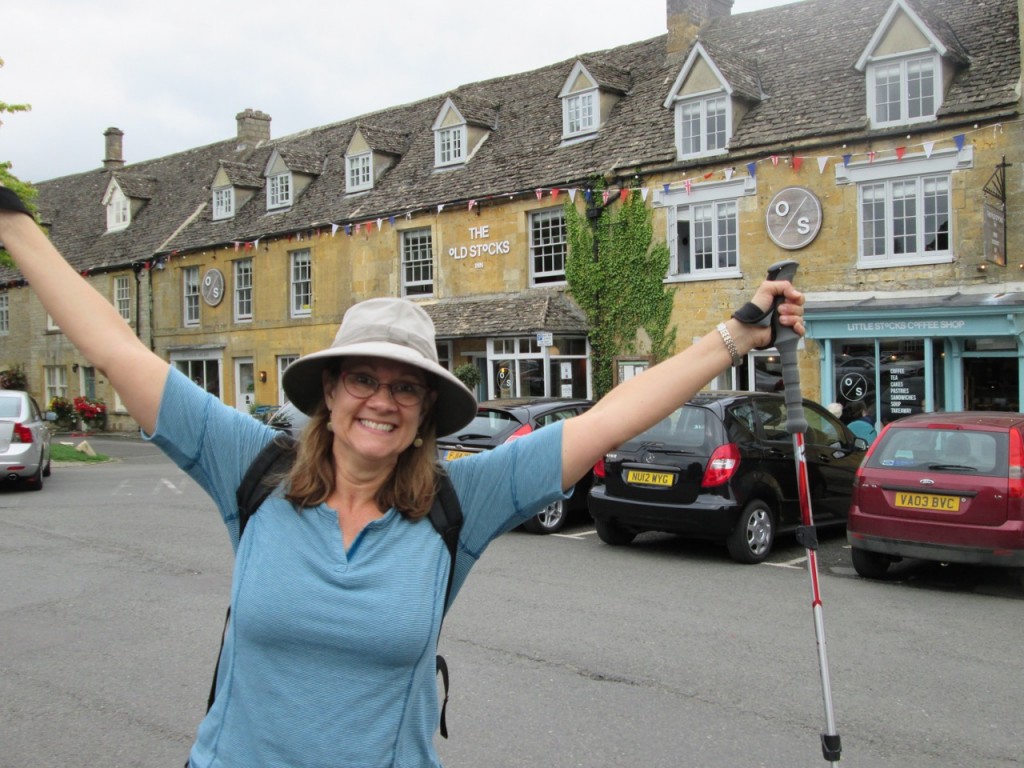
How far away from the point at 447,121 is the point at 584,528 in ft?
59.5

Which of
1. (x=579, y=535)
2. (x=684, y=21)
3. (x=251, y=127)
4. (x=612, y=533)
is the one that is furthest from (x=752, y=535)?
(x=251, y=127)

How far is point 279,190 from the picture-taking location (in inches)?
1288

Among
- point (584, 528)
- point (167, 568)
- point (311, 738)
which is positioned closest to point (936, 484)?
point (584, 528)

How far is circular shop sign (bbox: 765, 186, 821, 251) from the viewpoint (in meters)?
19.3

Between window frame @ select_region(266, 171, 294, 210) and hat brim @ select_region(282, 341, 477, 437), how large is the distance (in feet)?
102

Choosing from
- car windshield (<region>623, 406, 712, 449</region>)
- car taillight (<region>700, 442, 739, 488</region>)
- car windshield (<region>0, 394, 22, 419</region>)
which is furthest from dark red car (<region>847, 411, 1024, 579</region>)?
car windshield (<region>0, 394, 22, 419</region>)

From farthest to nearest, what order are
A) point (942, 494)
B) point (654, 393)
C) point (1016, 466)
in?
1. point (942, 494)
2. point (1016, 466)
3. point (654, 393)

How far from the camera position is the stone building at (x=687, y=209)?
17719 millimetres

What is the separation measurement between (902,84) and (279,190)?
20816 millimetres

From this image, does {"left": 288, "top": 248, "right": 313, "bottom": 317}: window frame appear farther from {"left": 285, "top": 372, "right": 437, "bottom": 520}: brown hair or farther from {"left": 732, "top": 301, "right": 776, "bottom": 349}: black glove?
{"left": 732, "top": 301, "right": 776, "bottom": 349}: black glove

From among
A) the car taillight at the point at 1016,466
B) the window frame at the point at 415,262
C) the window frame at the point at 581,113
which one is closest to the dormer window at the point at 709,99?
the window frame at the point at 581,113

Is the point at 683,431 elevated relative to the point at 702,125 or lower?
lower

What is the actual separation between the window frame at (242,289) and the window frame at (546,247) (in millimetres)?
12254

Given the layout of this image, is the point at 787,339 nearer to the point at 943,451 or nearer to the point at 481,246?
the point at 943,451
